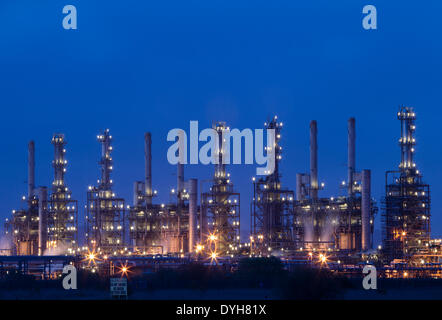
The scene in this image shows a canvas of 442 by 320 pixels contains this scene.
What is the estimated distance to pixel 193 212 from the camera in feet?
294

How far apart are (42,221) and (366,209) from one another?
116 ft

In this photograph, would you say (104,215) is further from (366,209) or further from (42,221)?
(366,209)

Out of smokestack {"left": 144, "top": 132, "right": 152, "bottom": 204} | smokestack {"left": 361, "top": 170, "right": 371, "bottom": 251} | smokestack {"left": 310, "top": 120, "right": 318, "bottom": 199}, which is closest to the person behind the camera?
smokestack {"left": 361, "top": 170, "right": 371, "bottom": 251}

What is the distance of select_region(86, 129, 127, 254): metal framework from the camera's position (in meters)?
98.8

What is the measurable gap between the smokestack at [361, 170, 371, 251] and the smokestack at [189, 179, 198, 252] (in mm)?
16198

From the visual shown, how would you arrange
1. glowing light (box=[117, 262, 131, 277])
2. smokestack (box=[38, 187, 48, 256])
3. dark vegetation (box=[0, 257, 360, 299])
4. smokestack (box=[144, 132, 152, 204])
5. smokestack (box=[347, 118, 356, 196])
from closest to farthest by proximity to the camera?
dark vegetation (box=[0, 257, 360, 299]) < glowing light (box=[117, 262, 131, 277]) < smokestack (box=[347, 118, 356, 196]) < smokestack (box=[38, 187, 48, 256]) < smokestack (box=[144, 132, 152, 204])

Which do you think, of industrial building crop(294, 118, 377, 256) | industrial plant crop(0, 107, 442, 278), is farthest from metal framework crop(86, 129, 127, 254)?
industrial building crop(294, 118, 377, 256)

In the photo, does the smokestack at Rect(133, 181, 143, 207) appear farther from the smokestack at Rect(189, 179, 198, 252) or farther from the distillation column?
the distillation column

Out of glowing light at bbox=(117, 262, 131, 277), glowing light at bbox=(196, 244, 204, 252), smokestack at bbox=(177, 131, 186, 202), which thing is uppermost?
smokestack at bbox=(177, 131, 186, 202)
